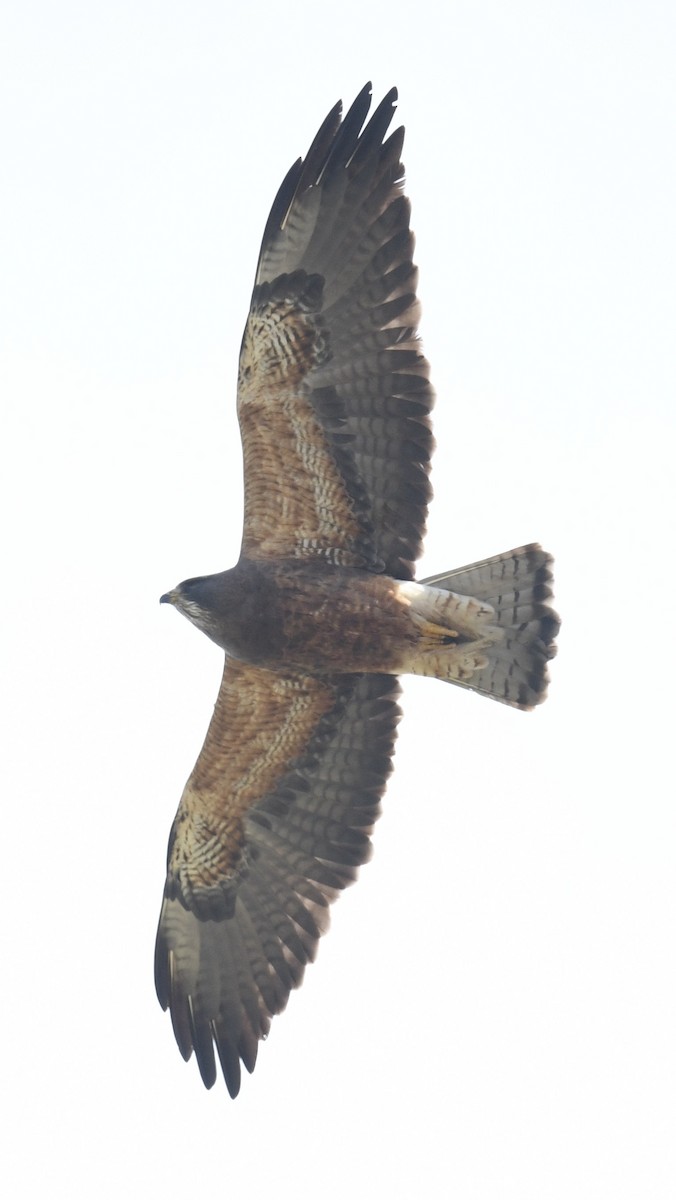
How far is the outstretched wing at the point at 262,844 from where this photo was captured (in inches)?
523

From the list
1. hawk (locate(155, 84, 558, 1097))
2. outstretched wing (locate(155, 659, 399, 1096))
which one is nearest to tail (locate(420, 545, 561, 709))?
hawk (locate(155, 84, 558, 1097))

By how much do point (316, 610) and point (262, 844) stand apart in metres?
1.93

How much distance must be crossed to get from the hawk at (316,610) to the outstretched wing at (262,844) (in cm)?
1

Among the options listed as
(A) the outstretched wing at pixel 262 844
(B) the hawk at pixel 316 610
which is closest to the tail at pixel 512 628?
(B) the hawk at pixel 316 610

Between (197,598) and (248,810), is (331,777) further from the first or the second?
(197,598)

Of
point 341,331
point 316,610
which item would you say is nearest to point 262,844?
point 316,610

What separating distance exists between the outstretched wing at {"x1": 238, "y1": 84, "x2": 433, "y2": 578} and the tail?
29.8 inches

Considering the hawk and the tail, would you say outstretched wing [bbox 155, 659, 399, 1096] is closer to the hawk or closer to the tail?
the hawk

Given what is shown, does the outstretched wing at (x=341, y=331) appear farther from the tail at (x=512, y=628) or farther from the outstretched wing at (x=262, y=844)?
A: the outstretched wing at (x=262, y=844)

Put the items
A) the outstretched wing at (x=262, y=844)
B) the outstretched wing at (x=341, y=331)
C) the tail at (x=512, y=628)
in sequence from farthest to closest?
the outstretched wing at (x=262, y=844) < the tail at (x=512, y=628) < the outstretched wing at (x=341, y=331)

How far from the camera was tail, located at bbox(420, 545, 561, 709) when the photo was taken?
12.9 meters

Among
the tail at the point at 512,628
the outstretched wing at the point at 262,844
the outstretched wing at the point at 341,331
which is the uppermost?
the outstretched wing at the point at 341,331

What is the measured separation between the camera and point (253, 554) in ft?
41.8

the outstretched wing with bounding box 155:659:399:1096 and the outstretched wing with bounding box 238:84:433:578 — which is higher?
the outstretched wing with bounding box 238:84:433:578
